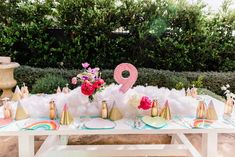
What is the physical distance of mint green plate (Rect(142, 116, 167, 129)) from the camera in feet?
7.80

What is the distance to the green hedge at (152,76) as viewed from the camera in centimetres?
576

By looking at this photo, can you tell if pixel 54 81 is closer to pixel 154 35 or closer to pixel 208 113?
pixel 154 35

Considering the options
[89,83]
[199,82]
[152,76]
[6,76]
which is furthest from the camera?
[152,76]

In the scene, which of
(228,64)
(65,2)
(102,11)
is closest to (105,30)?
(102,11)

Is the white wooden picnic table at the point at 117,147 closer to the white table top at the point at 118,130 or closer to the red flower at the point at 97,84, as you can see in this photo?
the white table top at the point at 118,130

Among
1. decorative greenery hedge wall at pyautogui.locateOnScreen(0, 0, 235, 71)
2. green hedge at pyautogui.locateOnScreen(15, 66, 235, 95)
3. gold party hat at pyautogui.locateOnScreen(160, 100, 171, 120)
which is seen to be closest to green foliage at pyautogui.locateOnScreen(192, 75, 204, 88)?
green hedge at pyautogui.locateOnScreen(15, 66, 235, 95)

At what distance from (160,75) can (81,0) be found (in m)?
2.03

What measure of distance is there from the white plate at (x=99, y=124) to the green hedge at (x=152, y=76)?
3230 mm

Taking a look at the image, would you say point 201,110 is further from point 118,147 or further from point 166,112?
point 118,147

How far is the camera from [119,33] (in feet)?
20.4

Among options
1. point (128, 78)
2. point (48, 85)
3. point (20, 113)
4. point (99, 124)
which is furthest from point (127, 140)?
point (48, 85)

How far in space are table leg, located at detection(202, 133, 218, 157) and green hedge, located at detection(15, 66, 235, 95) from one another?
10.4 ft

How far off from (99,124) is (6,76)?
145 inches

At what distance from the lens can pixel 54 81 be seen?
5.13 metres
